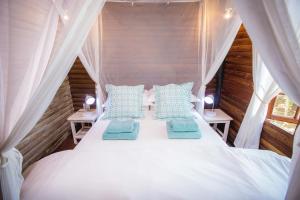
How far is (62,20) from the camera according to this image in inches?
42.4

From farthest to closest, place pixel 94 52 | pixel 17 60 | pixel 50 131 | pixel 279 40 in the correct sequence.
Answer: pixel 50 131 → pixel 94 52 → pixel 17 60 → pixel 279 40

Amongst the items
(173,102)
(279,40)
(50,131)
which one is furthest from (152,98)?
(279,40)

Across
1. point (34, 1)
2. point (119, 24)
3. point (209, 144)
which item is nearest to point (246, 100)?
point (209, 144)

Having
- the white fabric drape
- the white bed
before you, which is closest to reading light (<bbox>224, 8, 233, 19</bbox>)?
the white bed

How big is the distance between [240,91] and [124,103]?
177 centimetres

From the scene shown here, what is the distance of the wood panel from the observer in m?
2.94

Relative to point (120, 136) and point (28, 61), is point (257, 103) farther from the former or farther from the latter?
point (28, 61)

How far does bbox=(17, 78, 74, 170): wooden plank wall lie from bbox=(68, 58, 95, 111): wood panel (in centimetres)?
9

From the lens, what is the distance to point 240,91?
8.33 feet

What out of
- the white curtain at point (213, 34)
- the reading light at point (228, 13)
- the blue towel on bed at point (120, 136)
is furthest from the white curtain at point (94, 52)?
the reading light at point (228, 13)

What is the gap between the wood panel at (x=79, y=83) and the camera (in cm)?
294

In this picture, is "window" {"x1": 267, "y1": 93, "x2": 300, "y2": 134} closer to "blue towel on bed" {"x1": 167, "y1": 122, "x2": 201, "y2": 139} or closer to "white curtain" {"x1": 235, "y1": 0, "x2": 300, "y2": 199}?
"blue towel on bed" {"x1": 167, "y1": 122, "x2": 201, "y2": 139}

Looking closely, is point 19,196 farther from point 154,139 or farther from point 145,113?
point 145,113

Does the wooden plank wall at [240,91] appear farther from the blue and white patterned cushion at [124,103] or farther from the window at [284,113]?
the blue and white patterned cushion at [124,103]
